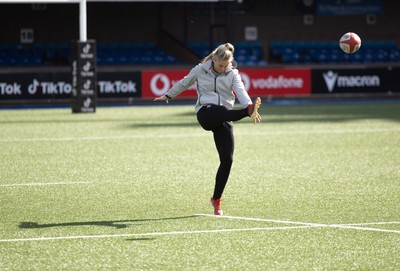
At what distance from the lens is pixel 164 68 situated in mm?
31734

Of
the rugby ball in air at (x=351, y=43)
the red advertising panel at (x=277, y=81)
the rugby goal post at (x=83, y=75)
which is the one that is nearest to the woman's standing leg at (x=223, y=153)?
the rugby ball in air at (x=351, y=43)

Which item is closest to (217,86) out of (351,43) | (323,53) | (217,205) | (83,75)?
(217,205)

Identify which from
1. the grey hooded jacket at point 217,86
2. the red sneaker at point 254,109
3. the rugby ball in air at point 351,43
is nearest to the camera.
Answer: the red sneaker at point 254,109

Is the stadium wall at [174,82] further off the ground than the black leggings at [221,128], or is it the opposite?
the black leggings at [221,128]

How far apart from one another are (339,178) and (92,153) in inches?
209

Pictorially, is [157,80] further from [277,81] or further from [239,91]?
[239,91]

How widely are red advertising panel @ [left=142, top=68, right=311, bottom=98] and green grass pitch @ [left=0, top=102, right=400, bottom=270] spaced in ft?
27.2

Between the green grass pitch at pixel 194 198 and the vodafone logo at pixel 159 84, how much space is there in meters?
8.27

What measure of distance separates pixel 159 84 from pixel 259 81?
11.5 ft

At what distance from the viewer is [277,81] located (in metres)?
33.0

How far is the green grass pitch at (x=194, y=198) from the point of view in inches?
346

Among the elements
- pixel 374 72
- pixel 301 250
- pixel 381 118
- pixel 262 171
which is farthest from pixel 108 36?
pixel 301 250

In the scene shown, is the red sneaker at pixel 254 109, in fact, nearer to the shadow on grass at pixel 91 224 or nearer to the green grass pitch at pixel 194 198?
the green grass pitch at pixel 194 198

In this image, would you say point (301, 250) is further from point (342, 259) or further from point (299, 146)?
point (299, 146)
